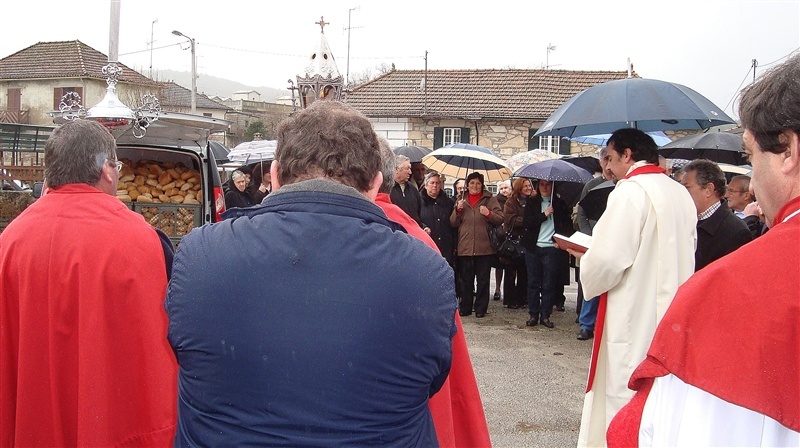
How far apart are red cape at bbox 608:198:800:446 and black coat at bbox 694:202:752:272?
11.8 ft

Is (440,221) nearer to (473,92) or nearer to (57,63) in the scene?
(473,92)

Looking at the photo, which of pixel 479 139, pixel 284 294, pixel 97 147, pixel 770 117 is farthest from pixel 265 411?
pixel 479 139

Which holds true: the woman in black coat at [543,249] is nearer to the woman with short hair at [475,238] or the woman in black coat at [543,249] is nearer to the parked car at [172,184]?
the woman with short hair at [475,238]

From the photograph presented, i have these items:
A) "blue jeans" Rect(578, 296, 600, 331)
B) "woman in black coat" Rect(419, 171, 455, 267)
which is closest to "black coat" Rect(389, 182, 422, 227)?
"woman in black coat" Rect(419, 171, 455, 267)

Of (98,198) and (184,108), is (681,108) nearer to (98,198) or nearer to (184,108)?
(98,198)

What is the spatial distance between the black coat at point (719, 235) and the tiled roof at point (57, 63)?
35.8 metres

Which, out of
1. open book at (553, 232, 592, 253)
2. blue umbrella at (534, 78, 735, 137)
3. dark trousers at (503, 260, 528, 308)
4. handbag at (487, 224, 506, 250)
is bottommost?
dark trousers at (503, 260, 528, 308)

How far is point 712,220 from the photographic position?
15.5 ft

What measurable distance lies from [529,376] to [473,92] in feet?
70.7

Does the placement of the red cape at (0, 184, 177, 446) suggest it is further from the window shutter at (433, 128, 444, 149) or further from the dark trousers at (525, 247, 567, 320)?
the window shutter at (433, 128, 444, 149)

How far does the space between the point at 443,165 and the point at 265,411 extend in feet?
29.9

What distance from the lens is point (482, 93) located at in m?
26.3

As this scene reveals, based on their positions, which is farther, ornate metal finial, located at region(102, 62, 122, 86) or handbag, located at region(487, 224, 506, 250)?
handbag, located at region(487, 224, 506, 250)

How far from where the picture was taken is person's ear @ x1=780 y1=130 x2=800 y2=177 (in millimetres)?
1318
